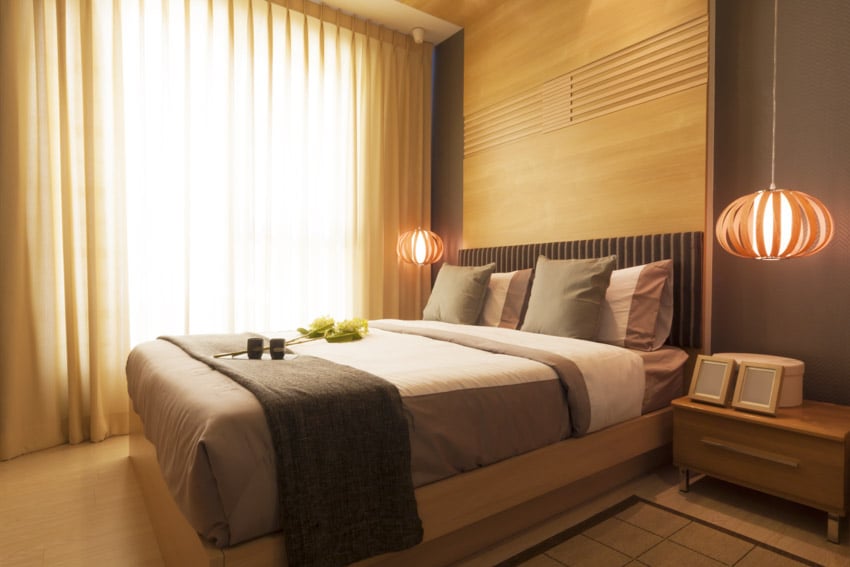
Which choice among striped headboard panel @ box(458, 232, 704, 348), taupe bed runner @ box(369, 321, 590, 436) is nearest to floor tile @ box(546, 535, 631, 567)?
taupe bed runner @ box(369, 321, 590, 436)

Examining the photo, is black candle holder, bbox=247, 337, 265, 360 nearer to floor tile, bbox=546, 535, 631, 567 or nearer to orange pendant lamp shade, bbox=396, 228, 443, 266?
floor tile, bbox=546, 535, 631, 567

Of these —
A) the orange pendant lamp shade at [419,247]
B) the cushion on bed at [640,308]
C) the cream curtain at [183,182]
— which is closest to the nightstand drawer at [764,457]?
the cushion on bed at [640,308]

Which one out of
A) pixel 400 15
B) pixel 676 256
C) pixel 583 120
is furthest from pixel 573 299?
pixel 400 15

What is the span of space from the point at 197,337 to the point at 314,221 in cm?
167

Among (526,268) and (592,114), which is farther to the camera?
(526,268)

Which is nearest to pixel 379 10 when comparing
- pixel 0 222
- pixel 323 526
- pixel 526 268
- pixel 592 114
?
pixel 592 114

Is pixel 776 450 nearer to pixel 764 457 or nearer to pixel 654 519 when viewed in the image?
pixel 764 457

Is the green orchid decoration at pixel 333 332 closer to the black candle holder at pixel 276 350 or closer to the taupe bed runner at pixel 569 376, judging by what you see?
the black candle holder at pixel 276 350

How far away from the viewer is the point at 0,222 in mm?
2639

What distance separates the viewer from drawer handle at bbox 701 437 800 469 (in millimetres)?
1782

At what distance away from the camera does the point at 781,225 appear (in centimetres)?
199

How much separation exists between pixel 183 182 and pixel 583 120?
266cm

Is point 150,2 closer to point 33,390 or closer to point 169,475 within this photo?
point 33,390

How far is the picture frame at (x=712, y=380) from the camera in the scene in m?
2.02
